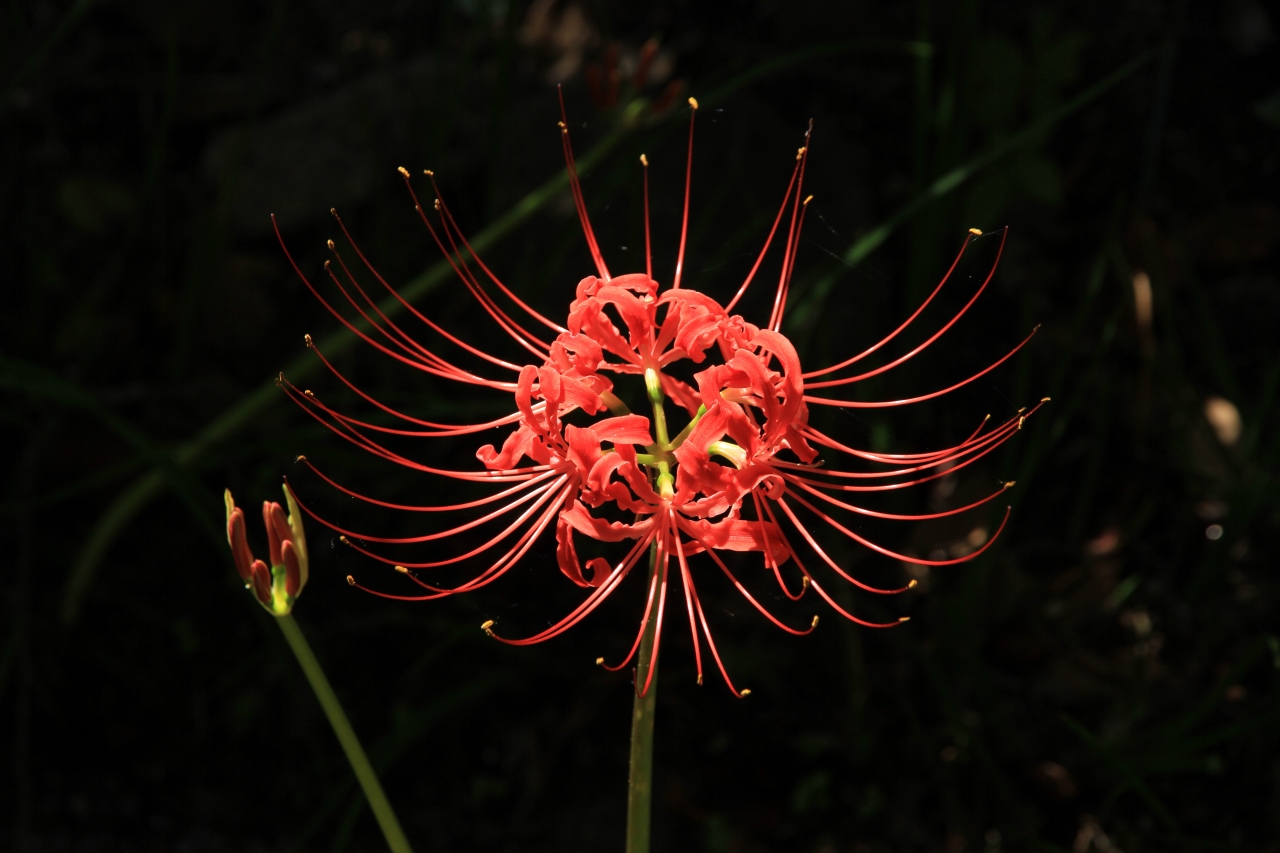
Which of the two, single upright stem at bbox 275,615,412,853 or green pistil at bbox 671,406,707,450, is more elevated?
green pistil at bbox 671,406,707,450

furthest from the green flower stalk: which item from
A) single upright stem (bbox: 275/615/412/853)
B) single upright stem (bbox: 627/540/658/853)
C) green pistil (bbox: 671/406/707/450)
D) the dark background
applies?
the dark background

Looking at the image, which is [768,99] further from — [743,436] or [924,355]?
[743,436]

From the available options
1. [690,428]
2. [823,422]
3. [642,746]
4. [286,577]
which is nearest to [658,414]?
[690,428]

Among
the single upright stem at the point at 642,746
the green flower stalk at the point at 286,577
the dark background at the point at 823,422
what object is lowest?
the single upright stem at the point at 642,746

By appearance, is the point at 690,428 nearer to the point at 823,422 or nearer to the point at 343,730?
the point at 343,730

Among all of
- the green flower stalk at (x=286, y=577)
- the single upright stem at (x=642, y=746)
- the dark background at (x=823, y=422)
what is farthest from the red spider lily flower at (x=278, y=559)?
the dark background at (x=823, y=422)

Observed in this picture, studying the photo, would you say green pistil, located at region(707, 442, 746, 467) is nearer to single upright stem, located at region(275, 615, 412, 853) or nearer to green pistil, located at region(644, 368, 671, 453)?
green pistil, located at region(644, 368, 671, 453)

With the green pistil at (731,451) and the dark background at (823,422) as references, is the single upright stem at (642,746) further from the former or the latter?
the dark background at (823,422)
